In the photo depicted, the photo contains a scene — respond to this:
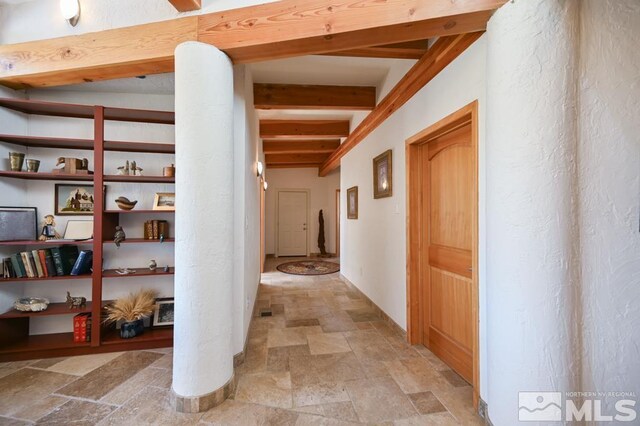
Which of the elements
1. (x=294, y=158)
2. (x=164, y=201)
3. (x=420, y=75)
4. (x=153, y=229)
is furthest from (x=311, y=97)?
(x=294, y=158)

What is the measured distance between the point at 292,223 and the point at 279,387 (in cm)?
612

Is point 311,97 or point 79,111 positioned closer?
point 79,111

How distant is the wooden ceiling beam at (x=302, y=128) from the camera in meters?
4.44

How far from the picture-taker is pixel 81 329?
7.73 feet

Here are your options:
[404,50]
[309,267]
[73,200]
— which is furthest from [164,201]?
[309,267]

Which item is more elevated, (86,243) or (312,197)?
(312,197)

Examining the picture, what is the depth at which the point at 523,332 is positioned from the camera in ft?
4.11

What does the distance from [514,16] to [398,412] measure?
2.24 meters

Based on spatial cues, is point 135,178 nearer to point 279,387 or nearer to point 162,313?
point 162,313

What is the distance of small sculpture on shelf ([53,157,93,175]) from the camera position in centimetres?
236

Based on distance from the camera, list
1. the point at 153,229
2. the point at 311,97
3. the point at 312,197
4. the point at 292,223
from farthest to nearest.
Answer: the point at 312,197 → the point at 292,223 → the point at 311,97 → the point at 153,229

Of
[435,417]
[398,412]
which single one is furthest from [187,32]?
[435,417]

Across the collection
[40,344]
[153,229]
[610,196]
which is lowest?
[40,344]

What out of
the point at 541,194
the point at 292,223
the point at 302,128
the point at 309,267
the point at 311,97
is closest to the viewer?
the point at 541,194
